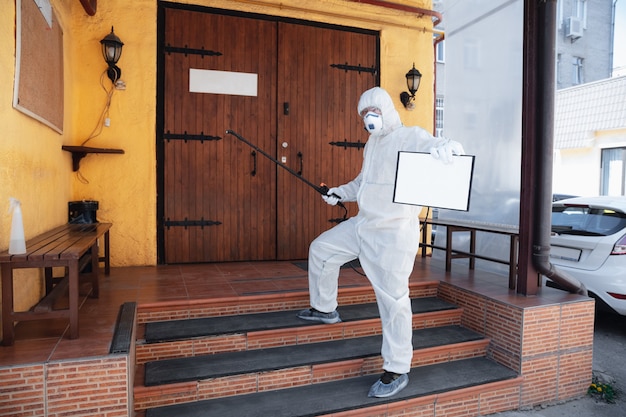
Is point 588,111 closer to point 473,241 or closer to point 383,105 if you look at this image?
point 473,241

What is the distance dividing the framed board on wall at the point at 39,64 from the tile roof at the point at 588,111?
1064cm

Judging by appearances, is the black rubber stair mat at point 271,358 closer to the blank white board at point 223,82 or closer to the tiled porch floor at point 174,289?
the tiled porch floor at point 174,289

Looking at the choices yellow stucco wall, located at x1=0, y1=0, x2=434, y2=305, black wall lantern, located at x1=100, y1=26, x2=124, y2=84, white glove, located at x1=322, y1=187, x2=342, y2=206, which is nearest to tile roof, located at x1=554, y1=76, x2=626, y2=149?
white glove, located at x1=322, y1=187, x2=342, y2=206

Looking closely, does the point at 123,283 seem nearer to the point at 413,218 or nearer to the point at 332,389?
the point at 332,389

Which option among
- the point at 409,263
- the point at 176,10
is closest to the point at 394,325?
the point at 409,263

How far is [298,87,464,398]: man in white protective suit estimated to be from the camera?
285 centimetres

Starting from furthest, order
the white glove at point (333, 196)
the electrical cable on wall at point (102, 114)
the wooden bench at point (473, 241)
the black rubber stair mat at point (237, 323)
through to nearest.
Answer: the electrical cable on wall at point (102, 114)
the wooden bench at point (473, 241)
the white glove at point (333, 196)
the black rubber stair mat at point (237, 323)

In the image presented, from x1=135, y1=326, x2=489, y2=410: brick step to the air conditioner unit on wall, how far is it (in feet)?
59.1

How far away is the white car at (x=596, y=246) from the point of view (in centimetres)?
402

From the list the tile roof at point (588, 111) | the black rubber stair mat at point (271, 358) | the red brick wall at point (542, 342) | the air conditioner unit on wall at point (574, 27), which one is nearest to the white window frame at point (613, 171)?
the tile roof at point (588, 111)

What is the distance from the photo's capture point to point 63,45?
406 cm

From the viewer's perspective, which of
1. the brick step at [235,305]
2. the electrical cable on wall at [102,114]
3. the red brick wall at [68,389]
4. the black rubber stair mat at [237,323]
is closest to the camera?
the red brick wall at [68,389]

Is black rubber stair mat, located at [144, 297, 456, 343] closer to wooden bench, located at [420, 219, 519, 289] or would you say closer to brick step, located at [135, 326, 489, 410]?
brick step, located at [135, 326, 489, 410]

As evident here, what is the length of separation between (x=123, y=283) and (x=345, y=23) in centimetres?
392
